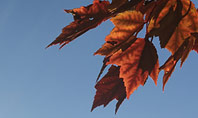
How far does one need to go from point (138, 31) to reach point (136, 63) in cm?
11

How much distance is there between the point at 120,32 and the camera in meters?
0.82

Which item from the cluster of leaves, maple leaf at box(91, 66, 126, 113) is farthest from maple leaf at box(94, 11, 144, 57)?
maple leaf at box(91, 66, 126, 113)

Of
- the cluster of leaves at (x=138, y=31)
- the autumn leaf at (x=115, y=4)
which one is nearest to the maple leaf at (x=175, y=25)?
the cluster of leaves at (x=138, y=31)

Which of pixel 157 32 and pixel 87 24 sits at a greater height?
pixel 87 24

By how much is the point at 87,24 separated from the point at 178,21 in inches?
10.5

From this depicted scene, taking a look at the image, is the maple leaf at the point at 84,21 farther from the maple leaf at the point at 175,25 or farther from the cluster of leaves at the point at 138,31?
the maple leaf at the point at 175,25

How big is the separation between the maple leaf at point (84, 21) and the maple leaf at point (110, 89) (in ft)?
0.61

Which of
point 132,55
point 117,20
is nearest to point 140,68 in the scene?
point 132,55

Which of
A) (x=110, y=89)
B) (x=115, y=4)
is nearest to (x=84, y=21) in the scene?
(x=115, y=4)

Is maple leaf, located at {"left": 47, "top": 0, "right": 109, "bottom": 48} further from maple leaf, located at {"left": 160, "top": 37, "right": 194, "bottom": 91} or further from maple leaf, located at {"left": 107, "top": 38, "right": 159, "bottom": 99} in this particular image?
maple leaf, located at {"left": 160, "top": 37, "right": 194, "bottom": 91}

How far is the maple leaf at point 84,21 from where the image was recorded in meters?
0.81

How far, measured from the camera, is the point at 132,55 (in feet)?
2.76

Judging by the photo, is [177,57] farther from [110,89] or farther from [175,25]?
[110,89]

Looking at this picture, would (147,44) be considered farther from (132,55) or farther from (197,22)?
(197,22)
